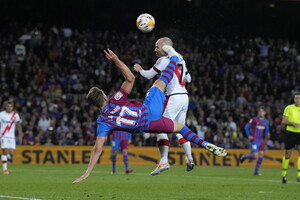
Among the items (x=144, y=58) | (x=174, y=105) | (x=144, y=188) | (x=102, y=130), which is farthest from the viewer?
(x=144, y=58)

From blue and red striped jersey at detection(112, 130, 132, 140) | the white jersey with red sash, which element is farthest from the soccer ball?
the white jersey with red sash

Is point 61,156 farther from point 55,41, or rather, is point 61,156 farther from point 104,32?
point 104,32

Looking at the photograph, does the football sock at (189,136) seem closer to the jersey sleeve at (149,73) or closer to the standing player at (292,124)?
the jersey sleeve at (149,73)

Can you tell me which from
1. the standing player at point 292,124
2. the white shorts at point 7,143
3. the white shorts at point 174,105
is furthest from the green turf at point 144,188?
the white shorts at point 7,143

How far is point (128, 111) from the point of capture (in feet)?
38.5

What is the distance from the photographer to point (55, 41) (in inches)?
1278

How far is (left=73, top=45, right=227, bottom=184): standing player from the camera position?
11594mm

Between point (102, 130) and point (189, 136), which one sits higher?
point (102, 130)

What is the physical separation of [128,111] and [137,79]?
19.1 meters

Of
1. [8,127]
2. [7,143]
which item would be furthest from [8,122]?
[7,143]

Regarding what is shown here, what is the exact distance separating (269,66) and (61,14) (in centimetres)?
1098

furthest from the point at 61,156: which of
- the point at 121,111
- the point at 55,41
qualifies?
the point at 121,111

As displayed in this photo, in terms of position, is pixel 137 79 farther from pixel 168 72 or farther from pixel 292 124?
pixel 168 72

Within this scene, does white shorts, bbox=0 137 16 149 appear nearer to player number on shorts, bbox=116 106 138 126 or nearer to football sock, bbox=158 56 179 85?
football sock, bbox=158 56 179 85
